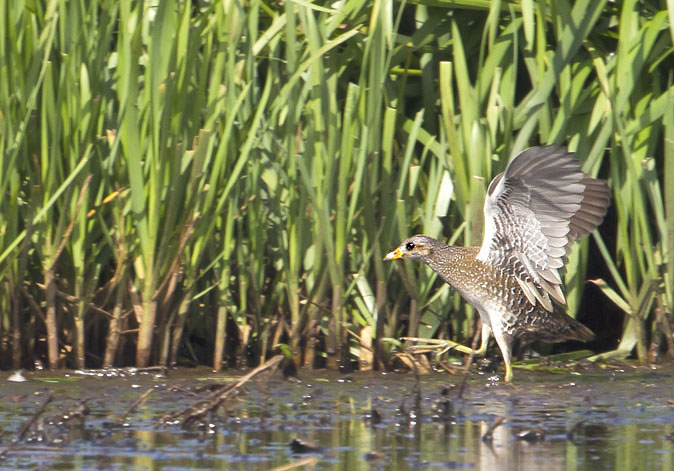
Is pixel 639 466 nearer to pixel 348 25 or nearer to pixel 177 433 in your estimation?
pixel 177 433

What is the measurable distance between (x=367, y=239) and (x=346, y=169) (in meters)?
0.37

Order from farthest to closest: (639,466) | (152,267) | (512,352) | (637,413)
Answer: (512,352), (152,267), (637,413), (639,466)

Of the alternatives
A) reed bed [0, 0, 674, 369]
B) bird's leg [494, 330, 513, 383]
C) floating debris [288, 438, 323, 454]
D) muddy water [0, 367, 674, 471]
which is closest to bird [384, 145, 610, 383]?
bird's leg [494, 330, 513, 383]

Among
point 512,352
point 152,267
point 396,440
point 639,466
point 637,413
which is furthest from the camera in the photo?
point 512,352

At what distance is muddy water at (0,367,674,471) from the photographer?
3.96 meters

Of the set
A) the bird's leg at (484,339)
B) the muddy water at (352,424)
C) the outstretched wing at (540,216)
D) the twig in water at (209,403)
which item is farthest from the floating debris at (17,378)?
the outstretched wing at (540,216)

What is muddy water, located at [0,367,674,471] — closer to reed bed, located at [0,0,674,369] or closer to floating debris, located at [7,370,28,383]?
floating debris, located at [7,370,28,383]

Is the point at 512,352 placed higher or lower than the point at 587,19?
lower

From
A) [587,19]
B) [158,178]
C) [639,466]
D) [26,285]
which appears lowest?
[639,466]

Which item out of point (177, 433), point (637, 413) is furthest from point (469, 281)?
point (177, 433)

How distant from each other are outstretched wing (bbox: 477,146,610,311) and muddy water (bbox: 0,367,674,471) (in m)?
0.49

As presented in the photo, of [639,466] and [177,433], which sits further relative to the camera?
A: [177,433]

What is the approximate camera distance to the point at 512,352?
6230 mm

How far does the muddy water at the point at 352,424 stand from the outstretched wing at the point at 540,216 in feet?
1.59
